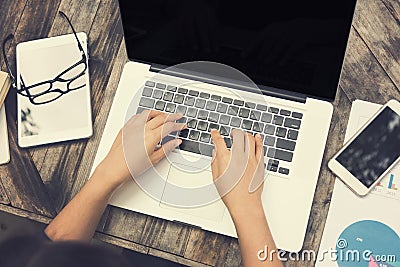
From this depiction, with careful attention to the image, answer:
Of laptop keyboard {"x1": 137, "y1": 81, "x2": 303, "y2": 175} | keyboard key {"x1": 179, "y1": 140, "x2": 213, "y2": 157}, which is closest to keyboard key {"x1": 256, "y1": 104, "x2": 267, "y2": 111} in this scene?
laptop keyboard {"x1": 137, "y1": 81, "x2": 303, "y2": 175}

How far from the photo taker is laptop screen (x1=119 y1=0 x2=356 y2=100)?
0.79m

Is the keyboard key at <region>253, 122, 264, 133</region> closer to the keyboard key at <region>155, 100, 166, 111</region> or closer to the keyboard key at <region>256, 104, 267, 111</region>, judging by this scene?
the keyboard key at <region>256, 104, 267, 111</region>

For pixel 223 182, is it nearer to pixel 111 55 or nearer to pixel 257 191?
pixel 257 191

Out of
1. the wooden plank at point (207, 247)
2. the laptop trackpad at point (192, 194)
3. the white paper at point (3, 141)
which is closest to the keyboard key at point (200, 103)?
the laptop trackpad at point (192, 194)

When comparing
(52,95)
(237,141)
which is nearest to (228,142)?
(237,141)

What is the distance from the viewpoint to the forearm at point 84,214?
3.01 ft

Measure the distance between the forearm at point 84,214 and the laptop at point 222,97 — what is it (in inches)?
0.9

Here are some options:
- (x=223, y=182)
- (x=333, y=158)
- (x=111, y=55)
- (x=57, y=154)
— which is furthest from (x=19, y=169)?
(x=333, y=158)

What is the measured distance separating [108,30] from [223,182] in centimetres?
36

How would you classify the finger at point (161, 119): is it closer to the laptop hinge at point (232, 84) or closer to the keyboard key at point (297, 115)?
the laptop hinge at point (232, 84)

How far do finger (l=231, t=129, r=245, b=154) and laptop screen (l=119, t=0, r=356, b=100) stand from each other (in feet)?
0.29

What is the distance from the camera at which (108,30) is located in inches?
41.1

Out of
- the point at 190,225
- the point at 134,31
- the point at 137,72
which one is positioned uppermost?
the point at 134,31

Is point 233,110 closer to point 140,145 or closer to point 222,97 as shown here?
point 222,97
